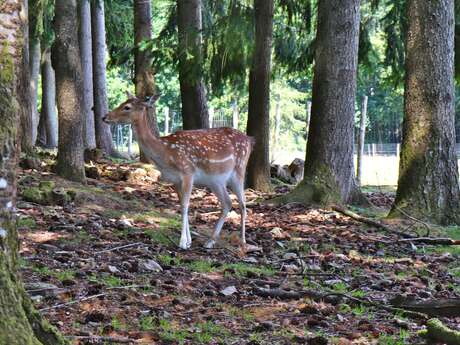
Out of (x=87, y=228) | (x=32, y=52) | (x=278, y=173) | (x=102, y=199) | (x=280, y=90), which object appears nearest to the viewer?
(x=87, y=228)

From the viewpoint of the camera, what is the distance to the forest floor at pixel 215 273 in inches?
177

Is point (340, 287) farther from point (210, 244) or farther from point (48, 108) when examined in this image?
point (48, 108)

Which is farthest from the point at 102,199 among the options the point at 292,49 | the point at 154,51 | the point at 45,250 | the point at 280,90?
the point at 280,90

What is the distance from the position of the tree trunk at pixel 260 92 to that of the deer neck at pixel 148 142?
15.8ft

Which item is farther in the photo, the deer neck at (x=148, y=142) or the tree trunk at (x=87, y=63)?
the tree trunk at (x=87, y=63)

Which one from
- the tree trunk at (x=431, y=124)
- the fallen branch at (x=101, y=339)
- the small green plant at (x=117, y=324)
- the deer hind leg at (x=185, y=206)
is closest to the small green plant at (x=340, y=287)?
the deer hind leg at (x=185, y=206)

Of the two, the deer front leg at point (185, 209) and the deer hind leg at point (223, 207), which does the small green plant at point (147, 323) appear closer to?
the deer front leg at point (185, 209)

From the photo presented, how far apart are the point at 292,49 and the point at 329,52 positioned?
5.46 meters

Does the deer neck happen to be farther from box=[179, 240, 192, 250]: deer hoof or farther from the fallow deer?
box=[179, 240, 192, 250]: deer hoof

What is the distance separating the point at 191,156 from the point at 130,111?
3.07ft

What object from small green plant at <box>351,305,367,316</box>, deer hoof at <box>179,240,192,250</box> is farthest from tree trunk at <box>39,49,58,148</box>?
small green plant at <box>351,305,367,316</box>

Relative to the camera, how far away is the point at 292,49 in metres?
16.5

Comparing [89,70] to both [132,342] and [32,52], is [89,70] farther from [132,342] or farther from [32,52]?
[132,342]

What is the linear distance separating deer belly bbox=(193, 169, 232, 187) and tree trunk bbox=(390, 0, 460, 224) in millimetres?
2853
